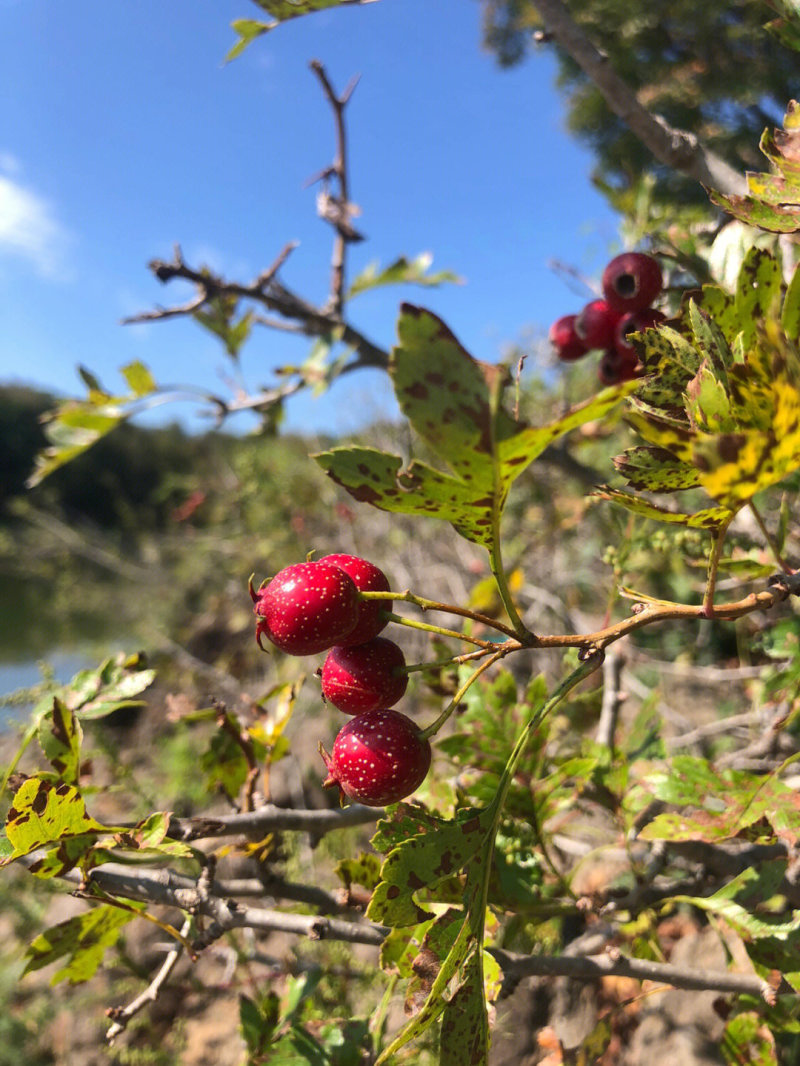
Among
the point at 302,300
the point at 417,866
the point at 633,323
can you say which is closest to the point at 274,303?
the point at 302,300

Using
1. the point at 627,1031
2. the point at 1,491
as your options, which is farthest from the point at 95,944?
the point at 1,491

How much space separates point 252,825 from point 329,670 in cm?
28

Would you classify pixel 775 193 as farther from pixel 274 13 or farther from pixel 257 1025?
pixel 257 1025

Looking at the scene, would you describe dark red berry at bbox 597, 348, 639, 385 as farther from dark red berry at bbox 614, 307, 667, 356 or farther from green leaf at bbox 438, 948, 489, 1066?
green leaf at bbox 438, 948, 489, 1066

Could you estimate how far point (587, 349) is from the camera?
0.96 m

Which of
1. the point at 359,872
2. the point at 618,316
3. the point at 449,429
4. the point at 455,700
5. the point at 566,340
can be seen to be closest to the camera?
the point at 449,429

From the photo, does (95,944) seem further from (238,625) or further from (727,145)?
(727,145)

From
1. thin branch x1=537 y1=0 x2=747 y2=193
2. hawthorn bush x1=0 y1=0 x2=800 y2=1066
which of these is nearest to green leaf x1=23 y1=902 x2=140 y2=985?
hawthorn bush x1=0 y1=0 x2=800 y2=1066

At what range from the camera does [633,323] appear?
81 centimetres

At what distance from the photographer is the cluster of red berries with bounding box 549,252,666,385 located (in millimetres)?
772

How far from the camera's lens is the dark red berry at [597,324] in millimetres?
864

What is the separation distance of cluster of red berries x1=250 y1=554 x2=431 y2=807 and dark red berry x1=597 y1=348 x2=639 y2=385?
0.52 meters

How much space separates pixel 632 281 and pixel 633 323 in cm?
5

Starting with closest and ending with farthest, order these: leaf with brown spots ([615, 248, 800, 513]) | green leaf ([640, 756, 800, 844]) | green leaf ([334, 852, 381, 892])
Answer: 1. leaf with brown spots ([615, 248, 800, 513])
2. green leaf ([640, 756, 800, 844])
3. green leaf ([334, 852, 381, 892])
